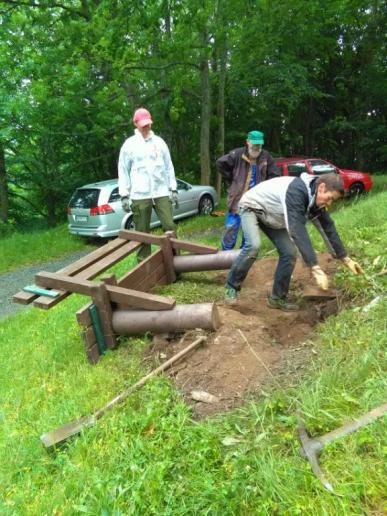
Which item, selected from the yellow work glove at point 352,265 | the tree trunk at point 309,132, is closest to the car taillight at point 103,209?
the yellow work glove at point 352,265

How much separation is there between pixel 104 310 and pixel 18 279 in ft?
19.6

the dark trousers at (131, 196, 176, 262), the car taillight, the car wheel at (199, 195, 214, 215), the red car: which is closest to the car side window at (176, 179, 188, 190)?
the car wheel at (199, 195, 214, 215)

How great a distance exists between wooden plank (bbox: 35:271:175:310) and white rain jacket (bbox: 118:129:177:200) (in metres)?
1.93

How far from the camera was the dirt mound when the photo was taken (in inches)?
114

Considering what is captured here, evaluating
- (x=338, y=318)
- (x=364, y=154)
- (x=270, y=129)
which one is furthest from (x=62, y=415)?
(x=364, y=154)

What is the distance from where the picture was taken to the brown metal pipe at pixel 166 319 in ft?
11.3

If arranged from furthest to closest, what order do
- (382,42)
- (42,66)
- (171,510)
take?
1. (382,42)
2. (42,66)
3. (171,510)

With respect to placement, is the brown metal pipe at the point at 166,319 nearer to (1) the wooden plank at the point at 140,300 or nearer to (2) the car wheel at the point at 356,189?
(1) the wooden plank at the point at 140,300

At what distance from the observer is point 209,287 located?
5.04m

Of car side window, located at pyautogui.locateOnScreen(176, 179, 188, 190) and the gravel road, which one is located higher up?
car side window, located at pyautogui.locateOnScreen(176, 179, 188, 190)

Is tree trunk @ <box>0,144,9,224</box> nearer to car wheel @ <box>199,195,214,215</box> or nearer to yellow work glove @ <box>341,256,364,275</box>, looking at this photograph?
car wheel @ <box>199,195,214,215</box>

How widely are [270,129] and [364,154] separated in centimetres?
489

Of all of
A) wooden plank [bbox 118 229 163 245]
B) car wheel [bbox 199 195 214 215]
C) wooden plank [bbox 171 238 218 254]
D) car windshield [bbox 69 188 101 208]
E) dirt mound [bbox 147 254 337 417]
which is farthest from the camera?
car wheel [bbox 199 195 214 215]

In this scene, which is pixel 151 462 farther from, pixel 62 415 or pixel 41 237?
pixel 41 237
